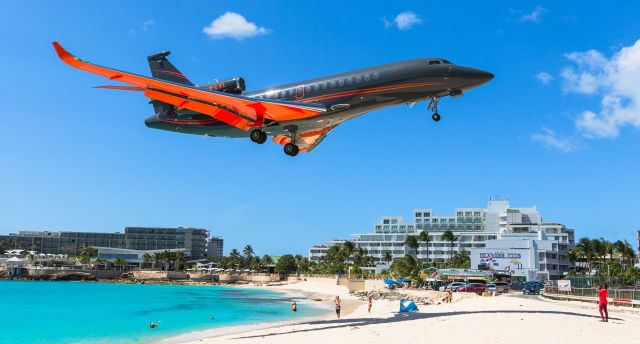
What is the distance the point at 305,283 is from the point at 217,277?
40401mm

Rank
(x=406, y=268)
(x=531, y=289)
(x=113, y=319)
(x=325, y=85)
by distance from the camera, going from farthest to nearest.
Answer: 1. (x=406, y=268)
2. (x=113, y=319)
3. (x=531, y=289)
4. (x=325, y=85)

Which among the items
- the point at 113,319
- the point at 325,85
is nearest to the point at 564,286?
the point at 325,85

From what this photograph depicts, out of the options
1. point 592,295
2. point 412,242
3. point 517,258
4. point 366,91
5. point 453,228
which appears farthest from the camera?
point 453,228

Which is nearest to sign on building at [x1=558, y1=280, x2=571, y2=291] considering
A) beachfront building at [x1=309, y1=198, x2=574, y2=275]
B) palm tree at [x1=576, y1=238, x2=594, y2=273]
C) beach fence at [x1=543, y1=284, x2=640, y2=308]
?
beach fence at [x1=543, y1=284, x2=640, y2=308]

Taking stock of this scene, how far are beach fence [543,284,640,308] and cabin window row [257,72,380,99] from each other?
25.8 m

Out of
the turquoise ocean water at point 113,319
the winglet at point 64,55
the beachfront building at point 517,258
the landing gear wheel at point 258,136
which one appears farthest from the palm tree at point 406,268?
the winglet at point 64,55

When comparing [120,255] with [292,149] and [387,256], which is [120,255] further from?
[292,149]

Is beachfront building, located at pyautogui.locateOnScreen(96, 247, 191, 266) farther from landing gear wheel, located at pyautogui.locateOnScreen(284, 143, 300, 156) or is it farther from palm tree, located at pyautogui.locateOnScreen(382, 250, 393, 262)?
landing gear wheel, located at pyautogui.locateOnScreen(284, 143, 300, 156)

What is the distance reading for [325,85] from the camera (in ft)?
102

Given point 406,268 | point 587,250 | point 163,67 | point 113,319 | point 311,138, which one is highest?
point 163,67

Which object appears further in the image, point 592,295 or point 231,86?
point 592,295

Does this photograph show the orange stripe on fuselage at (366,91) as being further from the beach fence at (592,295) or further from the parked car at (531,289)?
the parked car at (531,289)

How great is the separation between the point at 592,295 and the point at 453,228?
123 metres

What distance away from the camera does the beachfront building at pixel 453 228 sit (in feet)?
476
